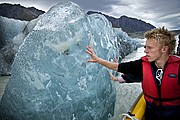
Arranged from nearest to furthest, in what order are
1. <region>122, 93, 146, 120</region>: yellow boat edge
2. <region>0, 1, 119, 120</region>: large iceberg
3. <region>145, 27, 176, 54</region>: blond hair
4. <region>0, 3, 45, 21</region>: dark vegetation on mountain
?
<region>145, 27, 176, 54</region>: blond hair
<region>122, 93, 146, 120</region>: yellow boat edge
<region>0, 1, 119, 120</region>: large iceberg
<region>0, 3, 45, 21</region>: dark vegetation on mountain

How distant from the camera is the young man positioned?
1.98m

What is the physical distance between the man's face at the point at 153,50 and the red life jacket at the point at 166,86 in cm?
13

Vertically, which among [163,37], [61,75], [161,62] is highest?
[163,37]

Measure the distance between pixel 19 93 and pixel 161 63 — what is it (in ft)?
6.36

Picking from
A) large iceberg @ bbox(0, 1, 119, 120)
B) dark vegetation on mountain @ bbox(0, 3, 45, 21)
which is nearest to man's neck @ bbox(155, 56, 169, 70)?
large iceberg @ bbox(0, 1, 119, 120)

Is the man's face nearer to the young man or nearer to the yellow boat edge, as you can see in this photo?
the young man

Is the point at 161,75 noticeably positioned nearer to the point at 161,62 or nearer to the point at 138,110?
the point at 161,62

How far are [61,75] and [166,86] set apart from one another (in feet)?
4.46

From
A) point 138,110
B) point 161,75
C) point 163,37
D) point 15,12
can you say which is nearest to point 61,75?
point 138,110

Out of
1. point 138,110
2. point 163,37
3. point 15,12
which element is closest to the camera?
point 163,37

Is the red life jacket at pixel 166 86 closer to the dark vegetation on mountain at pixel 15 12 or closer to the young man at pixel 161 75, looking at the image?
the young man at pixel 161 75

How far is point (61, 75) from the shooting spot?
9.66ft

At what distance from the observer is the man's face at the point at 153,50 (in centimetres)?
197

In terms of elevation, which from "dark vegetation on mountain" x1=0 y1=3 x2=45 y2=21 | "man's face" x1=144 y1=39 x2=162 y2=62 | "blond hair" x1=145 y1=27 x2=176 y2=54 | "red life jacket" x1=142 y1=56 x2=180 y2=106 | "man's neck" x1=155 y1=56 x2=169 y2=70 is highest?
"dark vegetation on mountain" x1=0 y1=3 x2=45 y2=21
